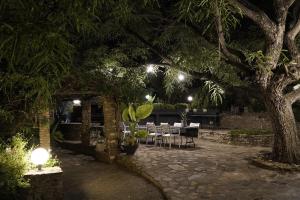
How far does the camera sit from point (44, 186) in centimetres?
694

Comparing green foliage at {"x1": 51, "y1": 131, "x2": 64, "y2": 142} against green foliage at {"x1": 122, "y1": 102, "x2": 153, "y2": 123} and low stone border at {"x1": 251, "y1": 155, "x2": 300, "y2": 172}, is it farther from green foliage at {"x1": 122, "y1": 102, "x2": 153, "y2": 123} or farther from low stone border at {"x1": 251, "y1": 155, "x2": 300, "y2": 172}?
low stone border at {"x1": 251, "y1": 155, "x2": 300, "y2": 172}

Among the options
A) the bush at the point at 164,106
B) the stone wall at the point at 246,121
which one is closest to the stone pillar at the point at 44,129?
the stone wall at the point at 246,121

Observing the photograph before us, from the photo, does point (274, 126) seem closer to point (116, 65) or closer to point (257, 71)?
point (257, 71)

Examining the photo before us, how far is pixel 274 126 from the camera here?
36.7 ft

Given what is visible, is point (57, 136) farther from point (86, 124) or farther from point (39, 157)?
point (39, 157)

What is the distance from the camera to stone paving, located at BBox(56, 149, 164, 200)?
8633mm

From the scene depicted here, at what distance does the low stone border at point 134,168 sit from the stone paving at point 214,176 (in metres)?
0.07

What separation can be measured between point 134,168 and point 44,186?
184 inches

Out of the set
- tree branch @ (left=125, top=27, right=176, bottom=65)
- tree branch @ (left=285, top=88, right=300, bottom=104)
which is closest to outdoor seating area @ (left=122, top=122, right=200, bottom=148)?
tree branch @ (left=125, top=27, right=176, bottom=65)

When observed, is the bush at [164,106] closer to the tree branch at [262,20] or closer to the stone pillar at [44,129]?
the stone pillar at [44,129]

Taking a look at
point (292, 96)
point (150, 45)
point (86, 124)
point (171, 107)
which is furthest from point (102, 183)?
point (171, 107)

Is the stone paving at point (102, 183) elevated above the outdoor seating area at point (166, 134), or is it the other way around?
the outdoor seating area at point (166, 134)

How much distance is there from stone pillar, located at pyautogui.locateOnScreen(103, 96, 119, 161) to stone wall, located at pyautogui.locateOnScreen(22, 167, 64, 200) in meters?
5.94

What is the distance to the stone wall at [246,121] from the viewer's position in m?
19.5
